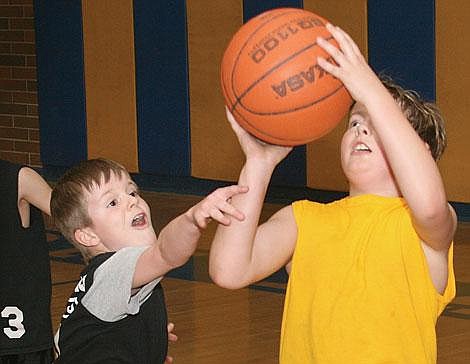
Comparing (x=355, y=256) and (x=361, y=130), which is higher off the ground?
(x=361, y=130)

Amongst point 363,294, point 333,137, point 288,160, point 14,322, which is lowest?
point 288,160

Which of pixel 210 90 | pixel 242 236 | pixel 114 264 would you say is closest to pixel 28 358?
pixel 114 264

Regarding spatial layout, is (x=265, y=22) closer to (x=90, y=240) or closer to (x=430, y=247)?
(x=430, y=247)

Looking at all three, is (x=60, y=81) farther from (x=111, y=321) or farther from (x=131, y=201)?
(x=111, y=321)

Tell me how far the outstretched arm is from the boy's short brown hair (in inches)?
17.1

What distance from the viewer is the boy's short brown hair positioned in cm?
238

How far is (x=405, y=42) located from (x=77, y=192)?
192 inches

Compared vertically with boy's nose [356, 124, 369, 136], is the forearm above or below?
below

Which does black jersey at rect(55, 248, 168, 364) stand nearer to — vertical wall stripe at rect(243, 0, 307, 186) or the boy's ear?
the boy's ear

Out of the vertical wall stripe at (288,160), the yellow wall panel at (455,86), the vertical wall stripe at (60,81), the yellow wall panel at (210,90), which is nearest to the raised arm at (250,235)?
the yellow wall panel at (455,86)

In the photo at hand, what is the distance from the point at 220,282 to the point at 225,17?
616 centimetres

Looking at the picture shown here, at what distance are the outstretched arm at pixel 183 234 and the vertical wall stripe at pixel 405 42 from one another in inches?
191

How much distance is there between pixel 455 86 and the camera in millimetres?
7000

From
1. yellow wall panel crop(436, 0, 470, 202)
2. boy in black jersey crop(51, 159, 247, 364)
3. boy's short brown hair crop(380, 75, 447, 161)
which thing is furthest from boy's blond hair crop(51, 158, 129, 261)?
yellow wall panel crop(436, 0, 470, 202)
